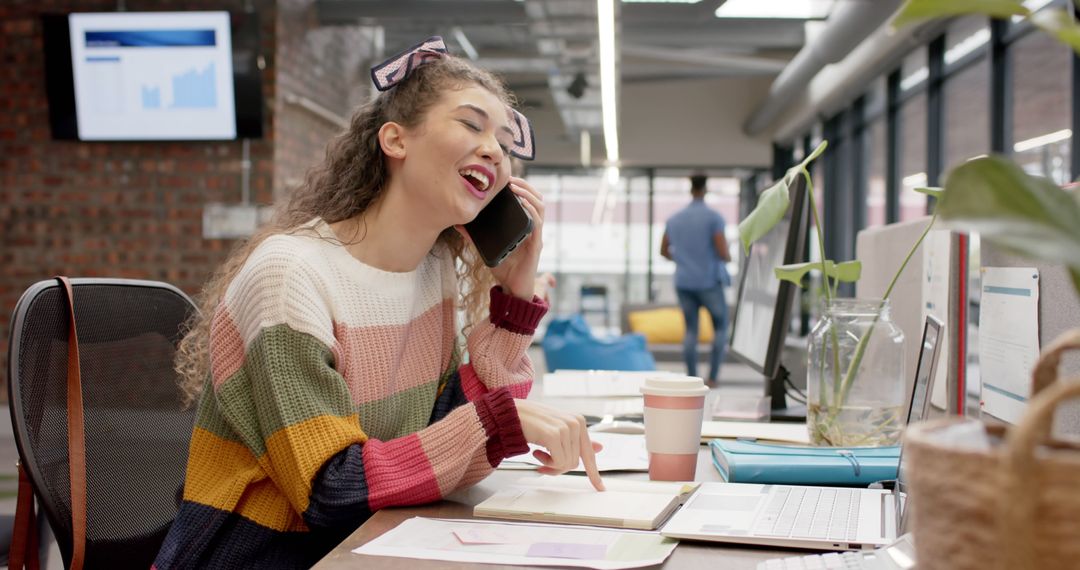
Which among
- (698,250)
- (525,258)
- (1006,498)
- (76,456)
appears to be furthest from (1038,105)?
(1006,498)

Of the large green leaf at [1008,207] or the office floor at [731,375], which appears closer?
the large green leaf at [1008,207]

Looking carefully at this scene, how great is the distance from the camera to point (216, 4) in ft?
17.8

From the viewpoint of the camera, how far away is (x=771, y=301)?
5.86 feet

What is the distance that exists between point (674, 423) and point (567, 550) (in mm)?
366

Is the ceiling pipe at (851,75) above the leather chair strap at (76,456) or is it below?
above

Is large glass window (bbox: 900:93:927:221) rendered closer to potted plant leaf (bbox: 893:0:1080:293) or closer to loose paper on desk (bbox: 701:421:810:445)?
loose paper on desk (bbox: 701:421:810:445)

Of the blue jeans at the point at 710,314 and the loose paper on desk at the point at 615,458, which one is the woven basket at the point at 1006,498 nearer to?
the loose paper on desk at the point at 615,458

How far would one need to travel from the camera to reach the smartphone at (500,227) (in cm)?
154

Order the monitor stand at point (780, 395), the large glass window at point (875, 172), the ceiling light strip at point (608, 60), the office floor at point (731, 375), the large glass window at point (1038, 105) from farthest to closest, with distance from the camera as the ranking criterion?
the large glass window at point (875, 172) → the office floor at point (731, 375) → the large glass window at point (1038, 105) → the ceiling light strip at point (608, 60) → the monitor stand at point (780, 395)

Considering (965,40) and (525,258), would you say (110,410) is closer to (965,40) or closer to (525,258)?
(525,258)

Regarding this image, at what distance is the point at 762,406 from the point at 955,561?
1.54 m

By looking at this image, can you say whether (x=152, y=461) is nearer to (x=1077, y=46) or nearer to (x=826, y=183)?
(x=1077, y=46)

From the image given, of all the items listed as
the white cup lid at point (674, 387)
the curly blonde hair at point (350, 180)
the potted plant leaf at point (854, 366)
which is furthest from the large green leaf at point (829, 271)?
the curly blonde hair at point (350, 180)

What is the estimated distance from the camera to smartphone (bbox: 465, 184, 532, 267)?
1544 millimetres
